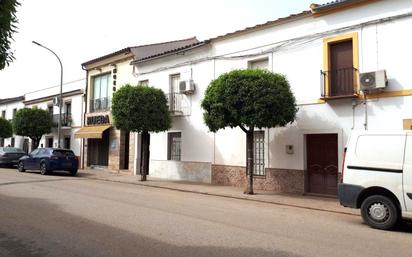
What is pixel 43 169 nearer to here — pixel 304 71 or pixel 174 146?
pixel 174 146

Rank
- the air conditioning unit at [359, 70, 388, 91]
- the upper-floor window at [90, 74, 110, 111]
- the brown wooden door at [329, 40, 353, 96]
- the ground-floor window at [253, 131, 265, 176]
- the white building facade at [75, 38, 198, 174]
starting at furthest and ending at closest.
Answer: the upper-floor window at [90, 74, 110, 111], the white building facade at [75, 38, 198, 174], the ground-floor window at [253, 131, 265, 176], the brown wooden door at [329, 40, 353, 96], the air conditioning unit at [359, 70, 388, 91]

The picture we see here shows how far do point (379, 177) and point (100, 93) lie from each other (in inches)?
821

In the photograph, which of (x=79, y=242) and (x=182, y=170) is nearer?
(x=79, y=242)

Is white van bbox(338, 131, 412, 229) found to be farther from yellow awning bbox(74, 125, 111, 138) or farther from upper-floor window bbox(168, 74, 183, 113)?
yellow awning bbox(74, 125, 111, 138)

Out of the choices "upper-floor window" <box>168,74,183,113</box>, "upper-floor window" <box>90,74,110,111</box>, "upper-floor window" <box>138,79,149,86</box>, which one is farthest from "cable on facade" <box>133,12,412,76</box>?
"upper-floor window" <box>90,74,110,111</box>

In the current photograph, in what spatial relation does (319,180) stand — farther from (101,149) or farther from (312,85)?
(101,149)

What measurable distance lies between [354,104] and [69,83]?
74.3 feet

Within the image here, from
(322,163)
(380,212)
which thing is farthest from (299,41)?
(380,212)

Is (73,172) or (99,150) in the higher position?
(99,150)

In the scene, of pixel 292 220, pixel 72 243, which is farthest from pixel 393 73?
pixel 72 243

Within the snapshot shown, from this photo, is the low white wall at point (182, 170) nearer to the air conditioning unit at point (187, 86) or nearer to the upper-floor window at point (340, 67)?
the air conditioning unit at point (187, 86)

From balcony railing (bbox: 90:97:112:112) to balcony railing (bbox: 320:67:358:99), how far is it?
575 inches

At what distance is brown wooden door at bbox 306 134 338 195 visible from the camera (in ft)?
47.3

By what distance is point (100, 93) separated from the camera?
2683cm
